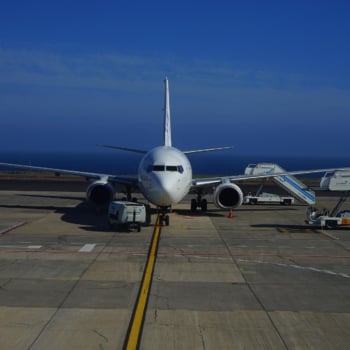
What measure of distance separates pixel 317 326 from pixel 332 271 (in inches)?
257

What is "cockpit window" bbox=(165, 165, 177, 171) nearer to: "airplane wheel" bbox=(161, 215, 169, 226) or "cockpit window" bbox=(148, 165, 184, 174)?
"cockpit window" bbox=(148, 165, 184, 174)

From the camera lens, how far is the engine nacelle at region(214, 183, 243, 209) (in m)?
33.2

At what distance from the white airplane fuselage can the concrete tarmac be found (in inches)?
70.8

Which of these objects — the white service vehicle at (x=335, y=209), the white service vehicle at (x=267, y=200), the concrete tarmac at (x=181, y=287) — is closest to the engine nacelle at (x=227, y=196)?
the concrete tarmac at (x=181, y=287)

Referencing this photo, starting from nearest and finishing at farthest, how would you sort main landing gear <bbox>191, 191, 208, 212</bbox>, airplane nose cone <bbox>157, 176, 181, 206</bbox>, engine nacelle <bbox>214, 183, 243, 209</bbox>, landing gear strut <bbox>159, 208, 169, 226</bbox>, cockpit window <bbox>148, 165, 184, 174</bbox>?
airplane nose cone <bbox>157, 176, 181, 206</bbox> → cockpit window <bbox>148, 165, 184, 174</bbox> → landing gear strut <bbox>159, 208, 169, 226</bbox> → engine nacelle <bbox>214, 183, 243, 209</bbox> → main landing gear <bbox>191, 191, 208, 212</bbox>

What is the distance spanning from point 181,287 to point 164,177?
1393cm

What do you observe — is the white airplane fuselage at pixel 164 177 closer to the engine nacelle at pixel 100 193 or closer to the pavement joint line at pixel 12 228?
the engine nacelle at pixel 100 193

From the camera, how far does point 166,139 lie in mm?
37406

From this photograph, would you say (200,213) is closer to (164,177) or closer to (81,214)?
(81,214)

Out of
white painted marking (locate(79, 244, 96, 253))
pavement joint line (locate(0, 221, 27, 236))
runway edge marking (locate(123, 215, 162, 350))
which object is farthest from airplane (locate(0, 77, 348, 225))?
runway edge marking (locate(123, 215, 162, 350))

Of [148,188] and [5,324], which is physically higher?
[148,188]

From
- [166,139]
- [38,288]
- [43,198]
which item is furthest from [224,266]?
[43,198]

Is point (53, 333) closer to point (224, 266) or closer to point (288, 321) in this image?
point (288, 321)

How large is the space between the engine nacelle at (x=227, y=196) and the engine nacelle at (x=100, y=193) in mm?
6357
